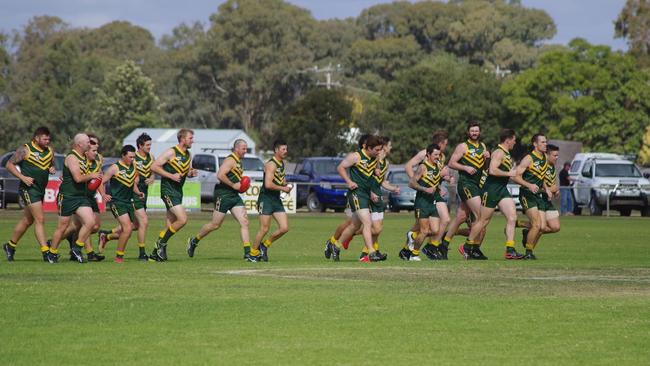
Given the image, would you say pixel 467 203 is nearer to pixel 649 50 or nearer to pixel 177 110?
pixel 649 50

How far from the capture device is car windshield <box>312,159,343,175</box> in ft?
174

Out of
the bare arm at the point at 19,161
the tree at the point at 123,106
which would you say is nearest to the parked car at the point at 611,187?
the bare arm at the point at 19,161

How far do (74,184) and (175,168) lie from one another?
1693mm

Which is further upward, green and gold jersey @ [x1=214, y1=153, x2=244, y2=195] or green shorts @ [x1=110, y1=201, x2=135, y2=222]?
green and gold jersey @ [x1=214, y1=153, x2=244, y2=195]

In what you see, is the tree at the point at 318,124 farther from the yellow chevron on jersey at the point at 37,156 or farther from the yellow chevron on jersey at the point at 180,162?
the yellow chevron on jersey at the point at 37,156

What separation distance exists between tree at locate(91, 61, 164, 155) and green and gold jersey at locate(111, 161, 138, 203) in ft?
291

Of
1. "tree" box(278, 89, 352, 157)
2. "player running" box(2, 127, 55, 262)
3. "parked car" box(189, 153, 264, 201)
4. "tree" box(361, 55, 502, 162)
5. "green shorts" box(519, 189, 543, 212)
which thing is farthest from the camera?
"tree" box(361, 55, 502, 162)

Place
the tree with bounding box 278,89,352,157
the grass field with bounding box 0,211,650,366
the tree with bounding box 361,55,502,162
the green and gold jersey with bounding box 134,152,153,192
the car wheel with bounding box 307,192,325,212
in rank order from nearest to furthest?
the grass field with bounding box 0,211,650,366
the green and gold jersey with bounding box 134,152,153,192
the car wheel with bounding box 307,192,325,212
the tree with bounding box 278,89,352,157
the tree with bounding box 361,55,502,162

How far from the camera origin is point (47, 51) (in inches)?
5084

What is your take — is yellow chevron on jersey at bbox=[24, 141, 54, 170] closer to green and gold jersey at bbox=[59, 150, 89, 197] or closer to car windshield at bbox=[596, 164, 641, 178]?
green and gold jersey at bbox=[59, 150, 89, 197]

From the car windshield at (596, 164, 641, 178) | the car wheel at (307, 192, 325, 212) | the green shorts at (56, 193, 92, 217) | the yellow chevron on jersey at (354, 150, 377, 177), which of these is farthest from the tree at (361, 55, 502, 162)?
the green shorts at (56, 193, 92, 217)

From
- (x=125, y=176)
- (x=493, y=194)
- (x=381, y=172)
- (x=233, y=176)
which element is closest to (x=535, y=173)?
(x=493, y=194)

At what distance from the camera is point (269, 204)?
22750mm

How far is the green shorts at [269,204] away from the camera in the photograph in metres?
22.7
